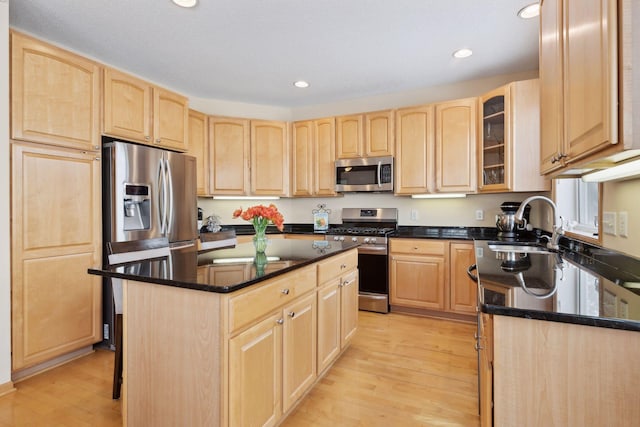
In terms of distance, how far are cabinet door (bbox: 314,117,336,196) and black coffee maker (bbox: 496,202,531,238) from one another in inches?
75.9

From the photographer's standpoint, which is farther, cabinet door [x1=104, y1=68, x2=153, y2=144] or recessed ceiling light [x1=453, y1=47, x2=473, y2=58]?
recessed ceiling light [x1=453, y1=47, x2=473, y2=58]

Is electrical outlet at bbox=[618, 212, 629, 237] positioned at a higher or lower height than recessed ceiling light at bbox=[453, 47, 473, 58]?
lower

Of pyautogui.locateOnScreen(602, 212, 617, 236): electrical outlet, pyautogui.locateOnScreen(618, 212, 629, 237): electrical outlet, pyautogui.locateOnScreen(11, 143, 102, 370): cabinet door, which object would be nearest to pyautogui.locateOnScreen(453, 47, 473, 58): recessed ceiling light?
pyautogui.locateOnScreen(602, 212, 617, 236): electrical outlet

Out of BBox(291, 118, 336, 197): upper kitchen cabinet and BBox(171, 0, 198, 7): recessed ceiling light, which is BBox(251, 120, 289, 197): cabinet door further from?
BBox(171, 0, 198, 7): recessed ceiling light

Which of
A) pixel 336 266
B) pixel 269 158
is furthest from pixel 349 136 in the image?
pixel 336 266

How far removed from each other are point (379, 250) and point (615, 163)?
2467mm

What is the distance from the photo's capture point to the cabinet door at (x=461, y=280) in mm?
3312

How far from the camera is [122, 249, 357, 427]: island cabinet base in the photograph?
1316 mm

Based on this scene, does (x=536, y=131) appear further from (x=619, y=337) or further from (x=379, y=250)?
(x=619, y=337)

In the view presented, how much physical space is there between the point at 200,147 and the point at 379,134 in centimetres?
218

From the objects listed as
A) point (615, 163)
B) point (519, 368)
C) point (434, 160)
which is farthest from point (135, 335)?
point (434, 160)

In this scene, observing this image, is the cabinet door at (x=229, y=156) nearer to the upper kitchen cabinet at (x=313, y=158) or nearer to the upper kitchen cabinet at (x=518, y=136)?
the upper kitchen cabinet at (x=313, y=158)

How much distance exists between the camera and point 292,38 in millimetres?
2781

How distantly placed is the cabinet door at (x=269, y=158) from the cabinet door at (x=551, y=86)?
3210mm
